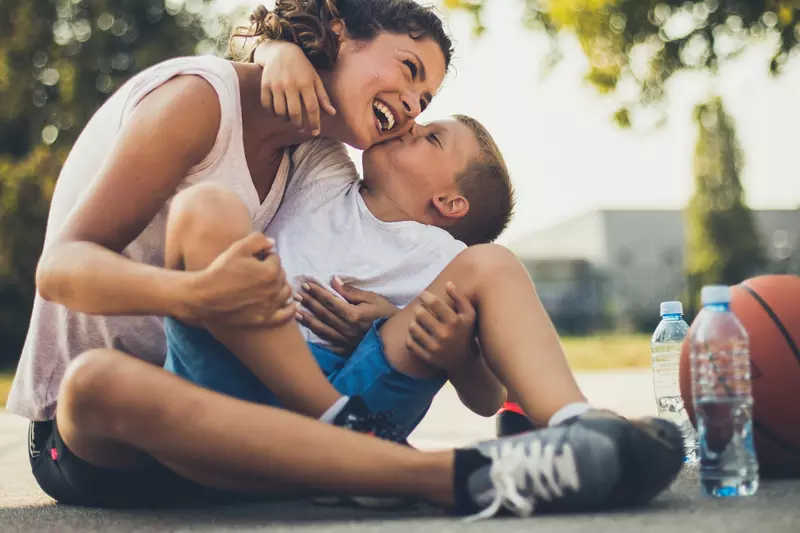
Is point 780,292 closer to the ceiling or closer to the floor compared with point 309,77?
closer to the floor

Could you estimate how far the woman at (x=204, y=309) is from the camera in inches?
75.7

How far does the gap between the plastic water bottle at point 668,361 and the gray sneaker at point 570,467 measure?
1681 millimetres

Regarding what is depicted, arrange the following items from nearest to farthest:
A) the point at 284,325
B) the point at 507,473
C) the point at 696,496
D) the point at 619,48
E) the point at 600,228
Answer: the point at 507,473, the point at 284,325, the point at 696,496, the point at 619,48, the point at 600,228

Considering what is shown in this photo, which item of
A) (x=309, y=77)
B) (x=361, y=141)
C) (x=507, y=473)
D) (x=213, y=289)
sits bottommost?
(x=507, y=473)

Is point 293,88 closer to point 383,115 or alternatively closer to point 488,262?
point 383,115

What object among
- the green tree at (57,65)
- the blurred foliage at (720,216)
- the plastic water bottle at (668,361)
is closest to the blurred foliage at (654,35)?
the plastic water bottle at (668,361)

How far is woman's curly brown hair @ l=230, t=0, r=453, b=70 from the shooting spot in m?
2.84

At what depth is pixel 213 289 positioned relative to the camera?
6.35 ft

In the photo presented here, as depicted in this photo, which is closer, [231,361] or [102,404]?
[102,404]

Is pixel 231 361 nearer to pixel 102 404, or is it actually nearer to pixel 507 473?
pixel 102 404

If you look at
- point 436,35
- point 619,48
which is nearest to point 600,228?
point 619,48

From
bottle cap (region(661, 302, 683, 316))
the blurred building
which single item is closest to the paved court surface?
bottle cap (region(661, 302, 683, 316))

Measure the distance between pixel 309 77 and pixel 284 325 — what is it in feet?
2.69

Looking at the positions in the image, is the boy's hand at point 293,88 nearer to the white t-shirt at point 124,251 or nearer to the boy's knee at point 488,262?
the white t-shirt at point 124,251
